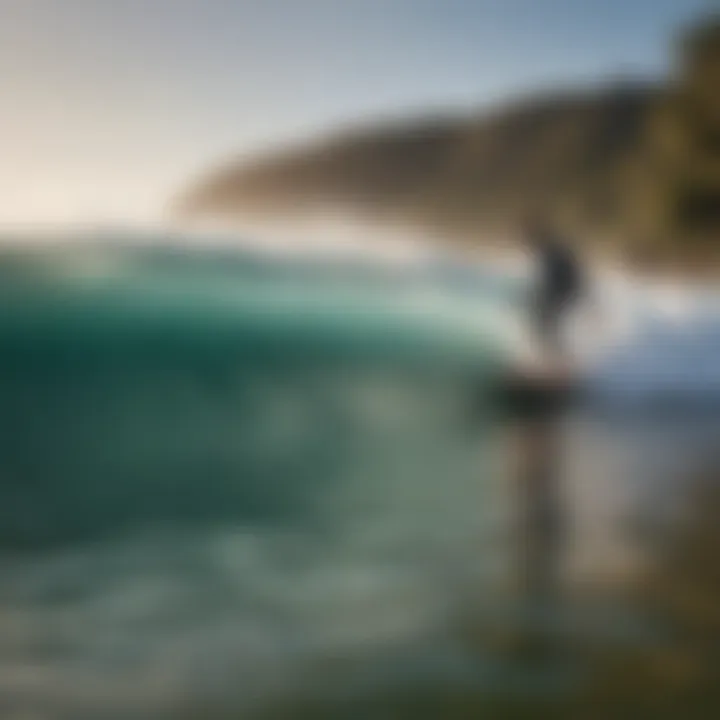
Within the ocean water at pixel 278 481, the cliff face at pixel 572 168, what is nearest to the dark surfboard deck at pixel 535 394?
the ocean water at pixel 278 481

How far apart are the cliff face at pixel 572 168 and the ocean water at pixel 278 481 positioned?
0.28ft

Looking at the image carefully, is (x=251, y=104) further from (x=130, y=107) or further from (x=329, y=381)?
(x=329, y=381)

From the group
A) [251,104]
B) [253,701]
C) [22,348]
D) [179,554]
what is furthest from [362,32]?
[253,701]

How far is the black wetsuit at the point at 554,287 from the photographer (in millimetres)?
1390

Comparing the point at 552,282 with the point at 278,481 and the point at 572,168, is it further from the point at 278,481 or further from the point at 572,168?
the point at 278,481

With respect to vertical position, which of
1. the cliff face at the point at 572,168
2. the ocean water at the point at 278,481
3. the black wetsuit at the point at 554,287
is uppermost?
the cliff face at the point at 572,168

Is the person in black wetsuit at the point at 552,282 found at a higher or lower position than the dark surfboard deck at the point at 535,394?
higher

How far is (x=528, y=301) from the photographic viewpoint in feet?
4.59

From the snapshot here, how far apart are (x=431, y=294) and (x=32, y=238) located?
1.51 ft

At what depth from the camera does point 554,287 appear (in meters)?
1.39

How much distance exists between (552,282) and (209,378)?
417 millimetres

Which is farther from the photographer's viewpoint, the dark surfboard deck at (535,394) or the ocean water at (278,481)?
the dark surfboard deck at (535,394)

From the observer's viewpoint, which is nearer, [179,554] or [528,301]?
[179,554]

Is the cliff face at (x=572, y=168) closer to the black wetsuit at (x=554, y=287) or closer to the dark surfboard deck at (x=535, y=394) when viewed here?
the black wetsuit at (x=554, y=287)
